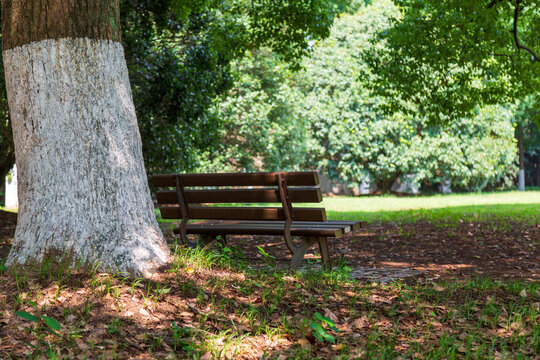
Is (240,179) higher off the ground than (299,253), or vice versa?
(240,179)

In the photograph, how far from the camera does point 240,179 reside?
594 cm

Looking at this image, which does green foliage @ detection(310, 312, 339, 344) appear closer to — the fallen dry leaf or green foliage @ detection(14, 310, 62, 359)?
the fallen dry leaf

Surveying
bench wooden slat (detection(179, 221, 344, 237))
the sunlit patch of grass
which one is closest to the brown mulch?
bench wooden slat (detection(179, 221, 344, 237))

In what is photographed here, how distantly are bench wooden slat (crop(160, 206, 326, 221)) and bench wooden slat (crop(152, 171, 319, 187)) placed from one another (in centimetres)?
26

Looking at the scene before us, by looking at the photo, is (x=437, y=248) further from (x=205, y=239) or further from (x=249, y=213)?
(x=249, y=213)

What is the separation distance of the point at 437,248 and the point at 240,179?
3969mm

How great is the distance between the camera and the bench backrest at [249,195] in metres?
5.63

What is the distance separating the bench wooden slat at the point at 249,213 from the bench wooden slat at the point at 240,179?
10.1 inches

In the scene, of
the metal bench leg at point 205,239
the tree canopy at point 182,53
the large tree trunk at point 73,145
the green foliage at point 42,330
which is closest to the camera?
the green foliage at point 42,330

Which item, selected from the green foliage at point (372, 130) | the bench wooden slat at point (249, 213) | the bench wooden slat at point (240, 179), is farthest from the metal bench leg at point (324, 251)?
the green foliage at point (372, 130)

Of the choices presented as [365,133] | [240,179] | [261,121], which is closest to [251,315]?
[240,179]

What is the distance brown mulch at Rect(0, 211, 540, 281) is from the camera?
23.1ft

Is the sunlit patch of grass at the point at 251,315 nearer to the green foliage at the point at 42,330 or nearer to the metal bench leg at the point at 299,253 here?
the green foliage at the point at 42,330

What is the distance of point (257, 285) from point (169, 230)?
6601mm
